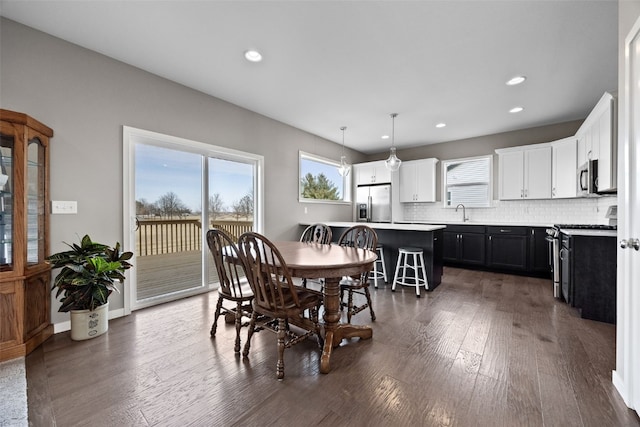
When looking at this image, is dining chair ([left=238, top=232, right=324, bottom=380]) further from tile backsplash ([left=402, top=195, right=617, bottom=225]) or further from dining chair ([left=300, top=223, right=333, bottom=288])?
tile backsplash ([left=402, top=195, right=617, bottom=225])

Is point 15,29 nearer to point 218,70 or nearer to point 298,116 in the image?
point 218,70

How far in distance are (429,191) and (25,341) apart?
6120mm

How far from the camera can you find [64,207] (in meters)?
2.47

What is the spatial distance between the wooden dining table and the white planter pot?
1736 millimetres

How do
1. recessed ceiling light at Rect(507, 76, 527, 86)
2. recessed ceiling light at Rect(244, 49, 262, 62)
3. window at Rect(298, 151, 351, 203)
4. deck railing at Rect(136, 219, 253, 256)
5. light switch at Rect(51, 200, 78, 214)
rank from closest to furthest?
light switch at Rect(51, 200, 78, 214)
recessed ceiling light at Rect(244, 49, 262, 62)
recessed ceiling light at Rect(507, 76, 527, 86)
deck railing at Rect(136, 219, 253, 256)
window at Rect(298, 151, 351, 203)

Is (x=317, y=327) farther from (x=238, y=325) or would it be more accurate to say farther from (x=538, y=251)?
(x=538, y=251)

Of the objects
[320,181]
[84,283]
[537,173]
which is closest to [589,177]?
[537,173]

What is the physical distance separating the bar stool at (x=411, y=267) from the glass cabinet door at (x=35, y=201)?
12.0 ft

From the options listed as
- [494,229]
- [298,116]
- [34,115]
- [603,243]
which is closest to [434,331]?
[603,243]

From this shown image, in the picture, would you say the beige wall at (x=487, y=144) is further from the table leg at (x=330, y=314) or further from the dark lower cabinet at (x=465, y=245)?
the table leg at (x=330, y=314)

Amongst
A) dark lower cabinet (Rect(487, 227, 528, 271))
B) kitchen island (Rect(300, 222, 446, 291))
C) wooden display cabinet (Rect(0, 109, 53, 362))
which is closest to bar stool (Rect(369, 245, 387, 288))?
kitchen island (Rect(300, 222, 446, 291))

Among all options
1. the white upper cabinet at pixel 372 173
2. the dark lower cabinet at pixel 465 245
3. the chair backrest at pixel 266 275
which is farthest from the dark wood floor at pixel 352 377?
the white upper cabinet at pixel 372 173

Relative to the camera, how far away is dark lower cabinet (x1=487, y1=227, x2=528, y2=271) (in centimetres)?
450

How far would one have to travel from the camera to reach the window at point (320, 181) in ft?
→ 17.0
